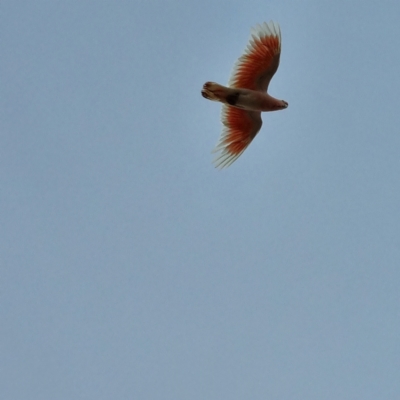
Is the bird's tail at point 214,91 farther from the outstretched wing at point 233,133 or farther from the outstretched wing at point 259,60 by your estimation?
the outstretched wing at point 233,133

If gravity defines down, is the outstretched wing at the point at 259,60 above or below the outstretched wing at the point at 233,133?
above

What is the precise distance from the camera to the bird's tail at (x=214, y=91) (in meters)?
22.5

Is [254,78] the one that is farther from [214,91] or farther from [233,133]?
[233,133]

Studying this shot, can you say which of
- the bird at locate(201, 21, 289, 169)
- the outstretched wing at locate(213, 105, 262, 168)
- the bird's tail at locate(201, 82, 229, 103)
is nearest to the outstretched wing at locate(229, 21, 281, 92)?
the bird at locate(201, 21, 289, 169)

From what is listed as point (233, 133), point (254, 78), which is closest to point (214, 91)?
point (254, 78)

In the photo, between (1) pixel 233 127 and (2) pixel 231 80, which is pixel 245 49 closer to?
(2) pixel 231 80

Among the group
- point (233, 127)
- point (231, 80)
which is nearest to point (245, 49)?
point (231, 80)

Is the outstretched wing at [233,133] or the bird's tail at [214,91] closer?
the bird's tail at [214,91]

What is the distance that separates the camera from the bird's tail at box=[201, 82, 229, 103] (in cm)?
2247

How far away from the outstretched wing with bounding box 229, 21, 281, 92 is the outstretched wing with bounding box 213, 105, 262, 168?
1159 mm

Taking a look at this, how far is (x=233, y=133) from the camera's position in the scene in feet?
80.2

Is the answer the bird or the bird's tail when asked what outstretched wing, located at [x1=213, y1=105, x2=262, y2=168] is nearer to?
the bird

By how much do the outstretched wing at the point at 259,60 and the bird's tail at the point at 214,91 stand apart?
64 centimetres

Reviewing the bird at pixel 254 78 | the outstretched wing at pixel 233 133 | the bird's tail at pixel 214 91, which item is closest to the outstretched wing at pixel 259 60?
the bird at pixel 254 78
